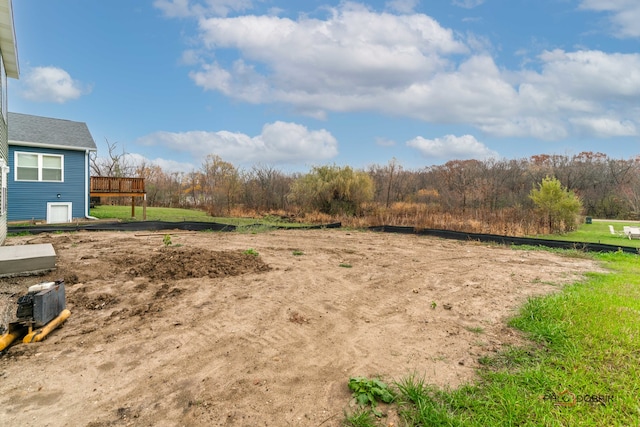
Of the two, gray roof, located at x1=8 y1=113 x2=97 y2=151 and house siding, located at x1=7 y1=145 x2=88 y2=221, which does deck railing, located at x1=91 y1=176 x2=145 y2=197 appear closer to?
house siding, located at x1=7 y1=145 x2=88 y2=221

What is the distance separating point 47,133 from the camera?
661 inches

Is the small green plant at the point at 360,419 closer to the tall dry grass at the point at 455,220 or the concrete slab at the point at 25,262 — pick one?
the concrete slab at the point at 25,262

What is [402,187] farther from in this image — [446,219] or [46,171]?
[46,171]

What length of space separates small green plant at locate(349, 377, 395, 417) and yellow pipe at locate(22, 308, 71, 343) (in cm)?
328

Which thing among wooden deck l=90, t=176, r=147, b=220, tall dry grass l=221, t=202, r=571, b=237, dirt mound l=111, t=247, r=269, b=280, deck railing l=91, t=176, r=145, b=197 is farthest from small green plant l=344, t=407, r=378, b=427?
deck railing l=91, t=176, r=145, b=197

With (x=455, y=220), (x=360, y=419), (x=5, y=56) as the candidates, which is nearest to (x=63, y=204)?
(x=5, y=56)

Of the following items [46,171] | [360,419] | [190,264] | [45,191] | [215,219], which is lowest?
[360,419]

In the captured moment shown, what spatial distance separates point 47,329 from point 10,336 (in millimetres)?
303

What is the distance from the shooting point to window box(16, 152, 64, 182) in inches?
619

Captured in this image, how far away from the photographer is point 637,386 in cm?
283

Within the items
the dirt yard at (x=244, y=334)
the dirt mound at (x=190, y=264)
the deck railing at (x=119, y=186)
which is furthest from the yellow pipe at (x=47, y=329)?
the deck railing at (x=119, y=186)

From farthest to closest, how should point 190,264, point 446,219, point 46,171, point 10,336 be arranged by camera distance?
point 46,171 → point 446,219 → point 190,264 → point 10,336

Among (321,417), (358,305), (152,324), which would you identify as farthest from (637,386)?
(152,324)

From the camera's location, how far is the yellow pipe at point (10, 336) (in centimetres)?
356
